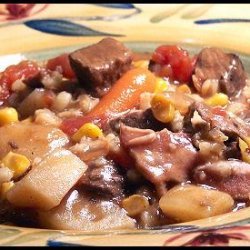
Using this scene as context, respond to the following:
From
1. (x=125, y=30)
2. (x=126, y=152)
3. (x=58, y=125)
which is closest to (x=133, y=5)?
(x=125, y=30)

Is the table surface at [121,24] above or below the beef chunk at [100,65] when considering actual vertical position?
below

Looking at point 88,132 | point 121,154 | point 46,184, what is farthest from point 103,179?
point 88,132

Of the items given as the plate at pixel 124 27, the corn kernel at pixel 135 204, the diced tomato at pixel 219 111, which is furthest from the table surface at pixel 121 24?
the corn kernel at pixel 135 204

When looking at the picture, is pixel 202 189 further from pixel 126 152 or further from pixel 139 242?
pixel 139 242

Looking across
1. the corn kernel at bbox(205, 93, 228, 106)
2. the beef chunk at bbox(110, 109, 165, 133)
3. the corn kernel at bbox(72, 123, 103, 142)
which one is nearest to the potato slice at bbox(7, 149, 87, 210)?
the corn kernel at bbox(72, 123, 103, 142)

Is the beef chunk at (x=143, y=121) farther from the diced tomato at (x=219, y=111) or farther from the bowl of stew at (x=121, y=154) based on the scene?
the diced tomato at (x=219, y=111)

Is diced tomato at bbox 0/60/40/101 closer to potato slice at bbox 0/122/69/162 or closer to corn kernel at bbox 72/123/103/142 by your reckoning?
potato slice at bbox 0/122/69/162
